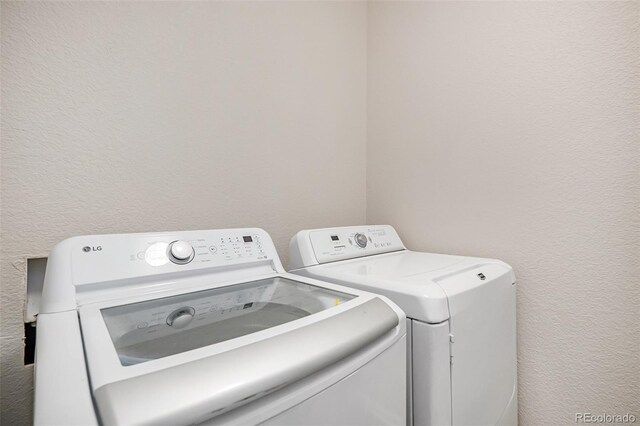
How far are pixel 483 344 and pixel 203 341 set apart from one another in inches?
30.4

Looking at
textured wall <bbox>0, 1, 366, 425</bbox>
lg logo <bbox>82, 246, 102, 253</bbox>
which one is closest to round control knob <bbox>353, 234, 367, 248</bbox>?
textured wall <bbox>0, 1, 366, 425</bbox>

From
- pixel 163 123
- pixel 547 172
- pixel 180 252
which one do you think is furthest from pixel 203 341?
pixel 547 172

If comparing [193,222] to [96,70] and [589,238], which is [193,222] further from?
[589,238]

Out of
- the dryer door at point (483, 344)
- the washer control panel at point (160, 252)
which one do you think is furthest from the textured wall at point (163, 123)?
the dryer door at point (483, 344)

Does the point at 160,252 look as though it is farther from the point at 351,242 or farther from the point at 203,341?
the point at 351,242

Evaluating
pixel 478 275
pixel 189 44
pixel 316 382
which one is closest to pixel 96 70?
pixel 189 44

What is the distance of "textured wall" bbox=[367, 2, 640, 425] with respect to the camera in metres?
0.92

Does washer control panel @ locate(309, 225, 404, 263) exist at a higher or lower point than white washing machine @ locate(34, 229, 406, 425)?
higher

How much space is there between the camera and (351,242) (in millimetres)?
1259

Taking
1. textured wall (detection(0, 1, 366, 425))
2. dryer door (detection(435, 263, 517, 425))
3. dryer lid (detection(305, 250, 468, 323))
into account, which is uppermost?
textured wall (detection(0, 1, 366, 425))

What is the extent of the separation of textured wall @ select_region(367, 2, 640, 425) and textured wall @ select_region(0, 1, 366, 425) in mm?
533

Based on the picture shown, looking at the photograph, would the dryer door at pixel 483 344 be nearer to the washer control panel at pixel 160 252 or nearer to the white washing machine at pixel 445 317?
the white washing machine at pixel 445 317

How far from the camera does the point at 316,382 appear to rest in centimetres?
50

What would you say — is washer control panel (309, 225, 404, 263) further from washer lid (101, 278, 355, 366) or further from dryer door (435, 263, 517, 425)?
dryer door (435, 263, 517, 425)
